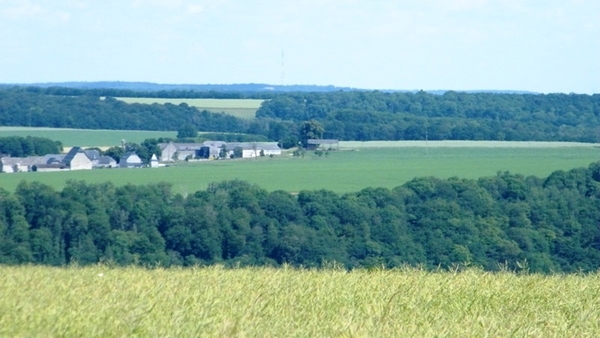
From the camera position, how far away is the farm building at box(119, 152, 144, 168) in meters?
45.7

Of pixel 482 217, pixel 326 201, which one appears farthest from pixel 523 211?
pixel 326 201

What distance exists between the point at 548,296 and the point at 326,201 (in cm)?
2018

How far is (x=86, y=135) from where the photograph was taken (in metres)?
62.2

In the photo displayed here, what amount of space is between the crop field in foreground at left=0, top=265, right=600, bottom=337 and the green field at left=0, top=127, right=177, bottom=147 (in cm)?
4849

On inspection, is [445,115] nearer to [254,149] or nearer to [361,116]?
[361,116]

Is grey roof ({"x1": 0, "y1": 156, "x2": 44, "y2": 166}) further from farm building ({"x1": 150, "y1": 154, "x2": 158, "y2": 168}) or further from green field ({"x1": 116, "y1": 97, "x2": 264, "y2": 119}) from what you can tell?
green field ({"x1": 116, "y1": 97, "x2": 264, "y2": 119})

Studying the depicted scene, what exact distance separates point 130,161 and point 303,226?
83.6 feet

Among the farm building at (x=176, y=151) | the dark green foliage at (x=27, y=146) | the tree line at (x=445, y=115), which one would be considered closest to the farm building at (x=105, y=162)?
the farm building at (x=176, y=151)

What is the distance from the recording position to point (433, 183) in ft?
99.0

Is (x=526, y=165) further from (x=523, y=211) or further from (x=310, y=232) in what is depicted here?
(x=310, y=232)

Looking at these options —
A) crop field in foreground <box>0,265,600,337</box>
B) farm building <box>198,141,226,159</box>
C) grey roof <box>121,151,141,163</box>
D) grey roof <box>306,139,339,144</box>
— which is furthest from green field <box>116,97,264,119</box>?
crop field in foreground <box>0,265,600,337</box>

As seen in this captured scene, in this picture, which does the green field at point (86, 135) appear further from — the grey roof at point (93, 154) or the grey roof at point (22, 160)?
the grey roof at point (22, 160)

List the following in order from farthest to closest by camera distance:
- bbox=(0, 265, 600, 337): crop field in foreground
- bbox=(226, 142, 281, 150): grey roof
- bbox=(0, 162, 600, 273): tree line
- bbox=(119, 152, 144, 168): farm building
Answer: bbox=(226, 142, 281, 150): grey roof < bbox=(119, 152, 144, 168): farm building < bbox=(0, 162, 600, 273): tree line < bbox=(0, 265, 600, 337): crop field in foreground

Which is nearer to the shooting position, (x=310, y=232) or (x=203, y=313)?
Answer: (x=203, y=313)
